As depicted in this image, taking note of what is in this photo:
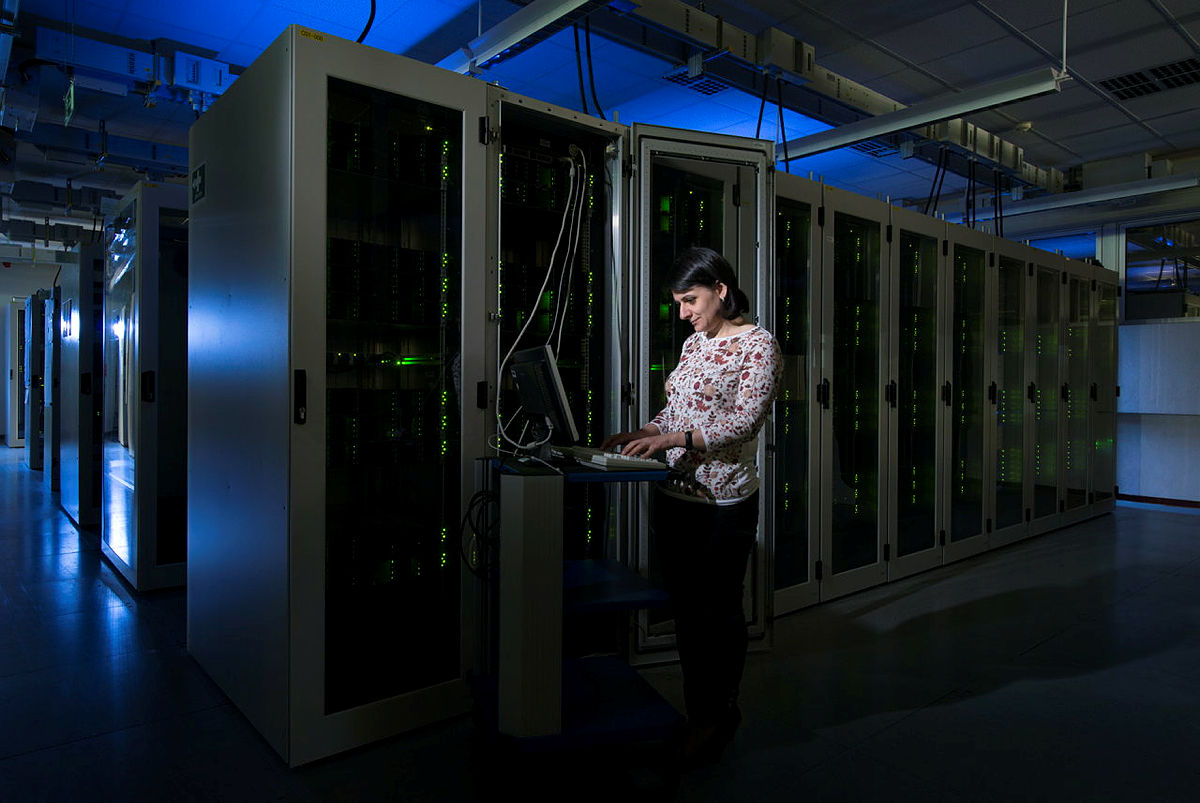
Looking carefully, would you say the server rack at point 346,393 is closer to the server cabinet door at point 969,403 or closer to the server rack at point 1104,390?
the server cabinet door at point 969,403

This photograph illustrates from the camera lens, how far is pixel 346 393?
7.93 feet

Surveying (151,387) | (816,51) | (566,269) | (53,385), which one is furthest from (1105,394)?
(53,385)

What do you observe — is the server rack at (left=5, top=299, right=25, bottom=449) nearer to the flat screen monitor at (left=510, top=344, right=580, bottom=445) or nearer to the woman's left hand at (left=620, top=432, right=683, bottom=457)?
the flat screen monitor at (left=510, top=344, right=580, bottom=445)

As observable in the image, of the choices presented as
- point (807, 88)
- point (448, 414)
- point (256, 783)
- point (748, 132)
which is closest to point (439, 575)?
point (448, 414)

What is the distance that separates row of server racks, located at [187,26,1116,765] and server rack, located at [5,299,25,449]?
1091cm

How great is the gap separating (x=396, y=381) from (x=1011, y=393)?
497 centimetres

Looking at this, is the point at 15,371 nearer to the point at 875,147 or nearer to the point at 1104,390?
the point at 875,147

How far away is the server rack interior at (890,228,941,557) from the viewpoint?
177 inches

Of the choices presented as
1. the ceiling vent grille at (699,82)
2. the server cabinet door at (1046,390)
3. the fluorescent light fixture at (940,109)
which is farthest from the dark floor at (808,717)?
Answer: the ceiling vent grille at (699,82)

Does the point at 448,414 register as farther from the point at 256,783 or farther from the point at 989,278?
the point at 989,278

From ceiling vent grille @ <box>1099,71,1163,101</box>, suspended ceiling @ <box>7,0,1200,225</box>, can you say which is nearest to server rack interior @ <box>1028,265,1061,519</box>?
ceiling vent grille @ <box>1099,71,1163,101</box>

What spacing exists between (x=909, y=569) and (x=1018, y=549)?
1.42m

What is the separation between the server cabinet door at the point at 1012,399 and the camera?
5348mm

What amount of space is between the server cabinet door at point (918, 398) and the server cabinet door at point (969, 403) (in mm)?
159
